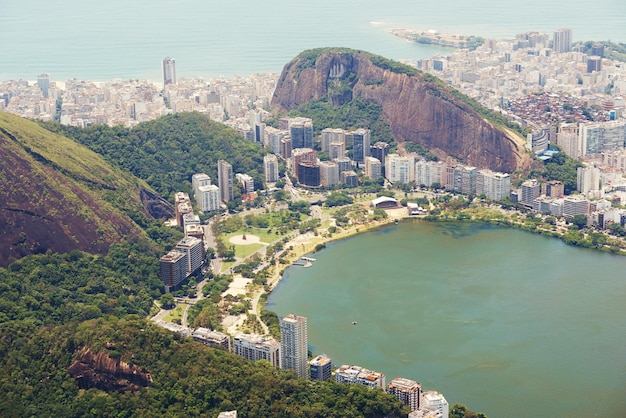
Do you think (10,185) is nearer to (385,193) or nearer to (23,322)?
(23,322)

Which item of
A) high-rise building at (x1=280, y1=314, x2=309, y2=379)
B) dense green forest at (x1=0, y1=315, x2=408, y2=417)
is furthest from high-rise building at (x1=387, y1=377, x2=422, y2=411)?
high-rise building at (x1=280, y1=314, x2=309, y2=379)

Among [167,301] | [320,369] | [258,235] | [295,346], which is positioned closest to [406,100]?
[258,235]

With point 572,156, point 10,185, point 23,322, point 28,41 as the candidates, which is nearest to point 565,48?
point 572,156

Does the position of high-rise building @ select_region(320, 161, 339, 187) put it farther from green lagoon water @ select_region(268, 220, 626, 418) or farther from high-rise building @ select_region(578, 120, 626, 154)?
high-rise building @ select_region(578, 120, 626, 154)

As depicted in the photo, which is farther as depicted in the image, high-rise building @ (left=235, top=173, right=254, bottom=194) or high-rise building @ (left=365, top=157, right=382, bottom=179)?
high-rise building @ (left=365, top=157, right=382, bottom=179)

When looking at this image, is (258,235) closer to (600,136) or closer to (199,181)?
(199,181)
